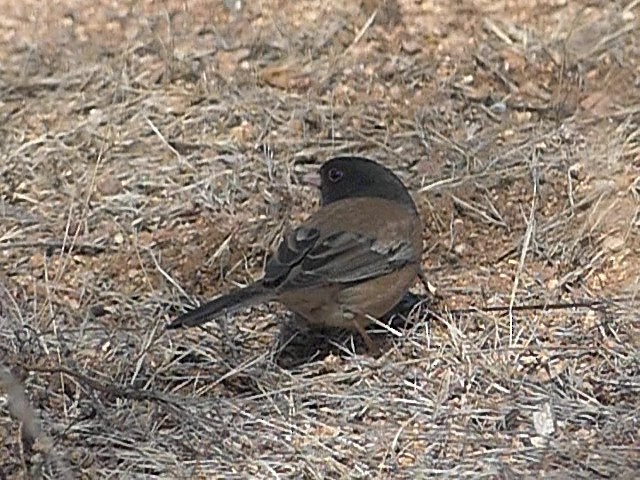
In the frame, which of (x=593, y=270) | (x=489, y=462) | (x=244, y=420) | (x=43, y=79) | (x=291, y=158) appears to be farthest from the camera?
(x=43, y=79)

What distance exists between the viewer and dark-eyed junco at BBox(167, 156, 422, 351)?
18.7 ft

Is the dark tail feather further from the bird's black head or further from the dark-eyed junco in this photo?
the bird's black head

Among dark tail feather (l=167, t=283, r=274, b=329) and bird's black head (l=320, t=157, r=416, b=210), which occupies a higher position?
dark tail feather (l=167, t=283, r=274, b=329)

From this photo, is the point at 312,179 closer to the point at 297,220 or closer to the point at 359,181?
the point at 297,220

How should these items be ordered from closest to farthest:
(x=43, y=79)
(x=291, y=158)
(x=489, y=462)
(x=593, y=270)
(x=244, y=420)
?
(x=489, y=462) → (x=244, y=420) → (x=593, y=270) → (x=291, y=158) → (x=43, y=79)

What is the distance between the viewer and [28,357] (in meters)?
5.59

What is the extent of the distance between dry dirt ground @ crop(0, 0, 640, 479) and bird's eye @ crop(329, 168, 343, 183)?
0.35 m

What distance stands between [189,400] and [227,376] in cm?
21

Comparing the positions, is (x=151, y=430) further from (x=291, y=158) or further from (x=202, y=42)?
(x=202, y=42)

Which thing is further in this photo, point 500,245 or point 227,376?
point 500,245

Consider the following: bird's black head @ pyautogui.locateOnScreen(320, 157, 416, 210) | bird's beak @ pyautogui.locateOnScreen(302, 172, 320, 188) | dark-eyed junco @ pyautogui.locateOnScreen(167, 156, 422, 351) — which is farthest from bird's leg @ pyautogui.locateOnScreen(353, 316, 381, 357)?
bird's beak @ pyautogui.locateOnScreen(302, 172, 320, 188)

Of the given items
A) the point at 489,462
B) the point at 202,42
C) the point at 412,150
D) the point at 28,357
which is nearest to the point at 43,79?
the point at 202,42

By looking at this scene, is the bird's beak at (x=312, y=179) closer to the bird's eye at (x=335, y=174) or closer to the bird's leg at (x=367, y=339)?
the bird's eye at (x=335, y=174)

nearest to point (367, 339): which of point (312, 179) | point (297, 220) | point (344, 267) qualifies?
point (344, 267)
